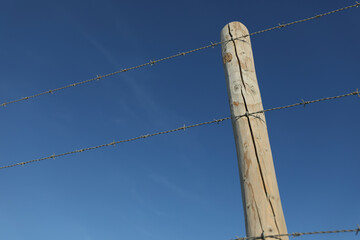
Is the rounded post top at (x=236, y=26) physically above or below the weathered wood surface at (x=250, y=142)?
above

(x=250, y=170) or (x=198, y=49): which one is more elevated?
(x=198, y=49)

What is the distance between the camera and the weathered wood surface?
2.97 metres

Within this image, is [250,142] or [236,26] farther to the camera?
[236,26]

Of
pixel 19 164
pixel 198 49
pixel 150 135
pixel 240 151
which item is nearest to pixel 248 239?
pixel 240 151

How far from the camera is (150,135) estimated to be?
407cm

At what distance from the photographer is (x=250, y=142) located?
131 inches

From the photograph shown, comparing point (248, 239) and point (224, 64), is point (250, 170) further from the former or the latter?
point (224, 64)

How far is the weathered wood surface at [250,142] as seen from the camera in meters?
2.97

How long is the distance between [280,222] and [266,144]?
0.78 m

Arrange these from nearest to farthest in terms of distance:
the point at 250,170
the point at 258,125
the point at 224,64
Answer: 1. the point at 250,170
2. the point at 258,125
3. the point at 224,64

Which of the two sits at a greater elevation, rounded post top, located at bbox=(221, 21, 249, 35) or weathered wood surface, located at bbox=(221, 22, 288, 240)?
rounded post top, located at bbox=(221, 21, 249, 35)

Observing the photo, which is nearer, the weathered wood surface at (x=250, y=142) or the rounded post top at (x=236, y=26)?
the weathered wood surface at (x=250, y=142)

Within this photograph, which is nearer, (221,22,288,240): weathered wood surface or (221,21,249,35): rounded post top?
(221,22,288,240): weathered wood surface

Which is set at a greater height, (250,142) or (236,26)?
(236,26)
